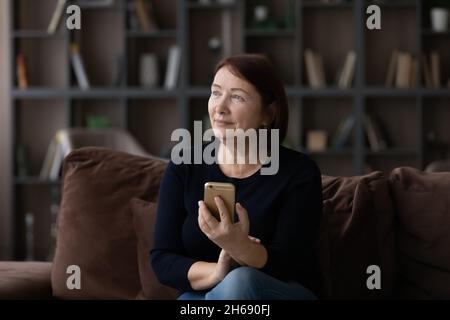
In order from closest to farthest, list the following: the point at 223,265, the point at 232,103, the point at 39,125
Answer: the point at 223,265 < the point at 232,103 < the point at 39,125

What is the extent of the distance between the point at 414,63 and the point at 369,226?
369 cm

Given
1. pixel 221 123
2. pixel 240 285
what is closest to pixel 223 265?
pixel 240 285

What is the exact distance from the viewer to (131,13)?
5508 millimetres

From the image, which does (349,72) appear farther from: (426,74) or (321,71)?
(426,74)

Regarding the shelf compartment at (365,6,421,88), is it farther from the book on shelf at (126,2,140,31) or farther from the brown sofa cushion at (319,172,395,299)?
the brown sofa cushion at (319,172,395,299)

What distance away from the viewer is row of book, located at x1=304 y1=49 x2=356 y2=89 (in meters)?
5.46

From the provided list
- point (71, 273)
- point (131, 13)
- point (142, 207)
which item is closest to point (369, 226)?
point (142, 207)

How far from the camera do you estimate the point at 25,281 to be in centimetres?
203

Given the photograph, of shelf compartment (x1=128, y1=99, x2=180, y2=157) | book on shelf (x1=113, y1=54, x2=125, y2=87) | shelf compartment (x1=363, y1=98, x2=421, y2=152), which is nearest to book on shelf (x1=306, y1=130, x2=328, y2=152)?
shelf compartment (x1=363, y1=98, x2=421, y2=152)

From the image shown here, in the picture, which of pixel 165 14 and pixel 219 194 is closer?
pixel 219 194

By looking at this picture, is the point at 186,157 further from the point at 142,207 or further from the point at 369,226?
the point at 369,226

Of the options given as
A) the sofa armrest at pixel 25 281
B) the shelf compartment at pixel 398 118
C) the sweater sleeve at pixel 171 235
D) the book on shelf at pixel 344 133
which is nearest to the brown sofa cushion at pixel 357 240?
the sweater sleeve at pixel 171 235

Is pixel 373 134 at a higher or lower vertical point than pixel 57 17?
lower

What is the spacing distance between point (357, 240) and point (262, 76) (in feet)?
1.67
